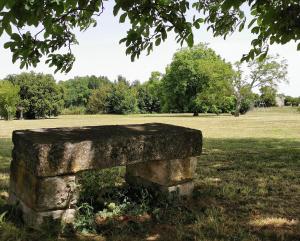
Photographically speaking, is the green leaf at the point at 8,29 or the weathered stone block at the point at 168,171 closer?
the green leaf at the point at 8,29

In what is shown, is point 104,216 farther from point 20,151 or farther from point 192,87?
point 192,87

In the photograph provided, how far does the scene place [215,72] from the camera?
199ft

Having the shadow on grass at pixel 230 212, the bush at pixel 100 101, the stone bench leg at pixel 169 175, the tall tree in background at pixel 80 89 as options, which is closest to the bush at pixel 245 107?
the bush at pixel 100 101

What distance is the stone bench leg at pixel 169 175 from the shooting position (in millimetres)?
5945

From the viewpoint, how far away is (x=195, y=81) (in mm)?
64312

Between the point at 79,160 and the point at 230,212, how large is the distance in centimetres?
266

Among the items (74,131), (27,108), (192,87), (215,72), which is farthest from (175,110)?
(74,131)

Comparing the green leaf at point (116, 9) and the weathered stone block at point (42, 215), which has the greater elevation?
the green leaf at point (116, 9)

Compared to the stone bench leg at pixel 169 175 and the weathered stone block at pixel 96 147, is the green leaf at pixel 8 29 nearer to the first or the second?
the weathered stone block at pixel 96 147

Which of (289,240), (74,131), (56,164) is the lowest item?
(289,240)

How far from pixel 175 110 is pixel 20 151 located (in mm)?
67631

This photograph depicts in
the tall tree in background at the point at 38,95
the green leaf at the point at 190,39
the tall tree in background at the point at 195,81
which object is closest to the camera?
the green leaf at the point at 190,39

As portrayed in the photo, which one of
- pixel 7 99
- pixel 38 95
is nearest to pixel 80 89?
pixel 38 95

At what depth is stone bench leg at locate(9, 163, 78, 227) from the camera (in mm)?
4660
